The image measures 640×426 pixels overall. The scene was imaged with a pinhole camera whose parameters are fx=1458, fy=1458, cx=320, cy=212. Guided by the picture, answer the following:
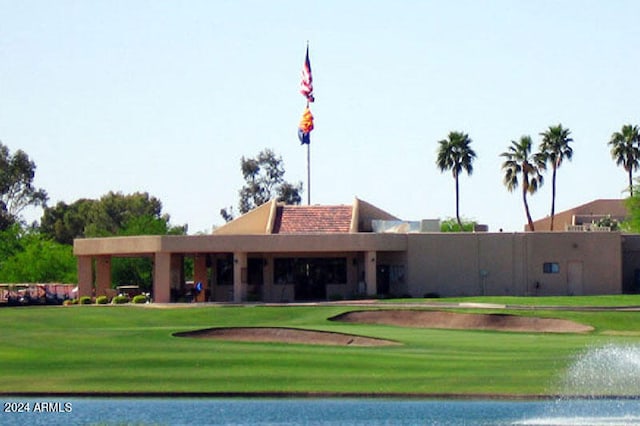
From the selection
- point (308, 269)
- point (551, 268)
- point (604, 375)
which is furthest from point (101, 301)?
point (604, 375)

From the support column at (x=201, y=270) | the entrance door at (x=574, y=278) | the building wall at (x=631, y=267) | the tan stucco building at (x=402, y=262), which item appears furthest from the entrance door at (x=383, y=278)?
the building wall at (x=631, y=267)

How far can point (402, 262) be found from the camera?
273ft

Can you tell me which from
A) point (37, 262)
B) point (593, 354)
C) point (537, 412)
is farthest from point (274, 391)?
point (37, 262)

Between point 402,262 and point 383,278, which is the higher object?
point 402,262

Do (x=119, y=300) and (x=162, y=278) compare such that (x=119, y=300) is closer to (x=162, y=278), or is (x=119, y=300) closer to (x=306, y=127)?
(x=162, y=278)

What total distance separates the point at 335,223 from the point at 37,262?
46154 mm

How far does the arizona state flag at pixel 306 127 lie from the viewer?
3794 inches

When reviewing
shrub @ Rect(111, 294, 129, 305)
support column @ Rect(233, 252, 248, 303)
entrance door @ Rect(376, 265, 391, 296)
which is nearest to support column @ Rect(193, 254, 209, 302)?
shrub @ Rect(111, 294, 129, 305)

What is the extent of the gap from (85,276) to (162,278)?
31.8 feet

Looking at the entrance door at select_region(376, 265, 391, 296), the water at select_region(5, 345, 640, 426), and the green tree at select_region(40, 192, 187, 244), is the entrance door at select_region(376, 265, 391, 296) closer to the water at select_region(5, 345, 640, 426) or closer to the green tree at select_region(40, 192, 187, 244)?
the water at select_region(5, 345, 640, 426)

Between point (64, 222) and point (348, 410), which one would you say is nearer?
point (348, 410)

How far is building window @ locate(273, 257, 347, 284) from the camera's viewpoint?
84.8 metres

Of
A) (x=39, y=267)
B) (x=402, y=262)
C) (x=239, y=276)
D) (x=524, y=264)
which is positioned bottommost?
(x=239, y=276)

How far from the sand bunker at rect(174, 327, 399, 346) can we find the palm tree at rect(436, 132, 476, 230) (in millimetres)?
50264
